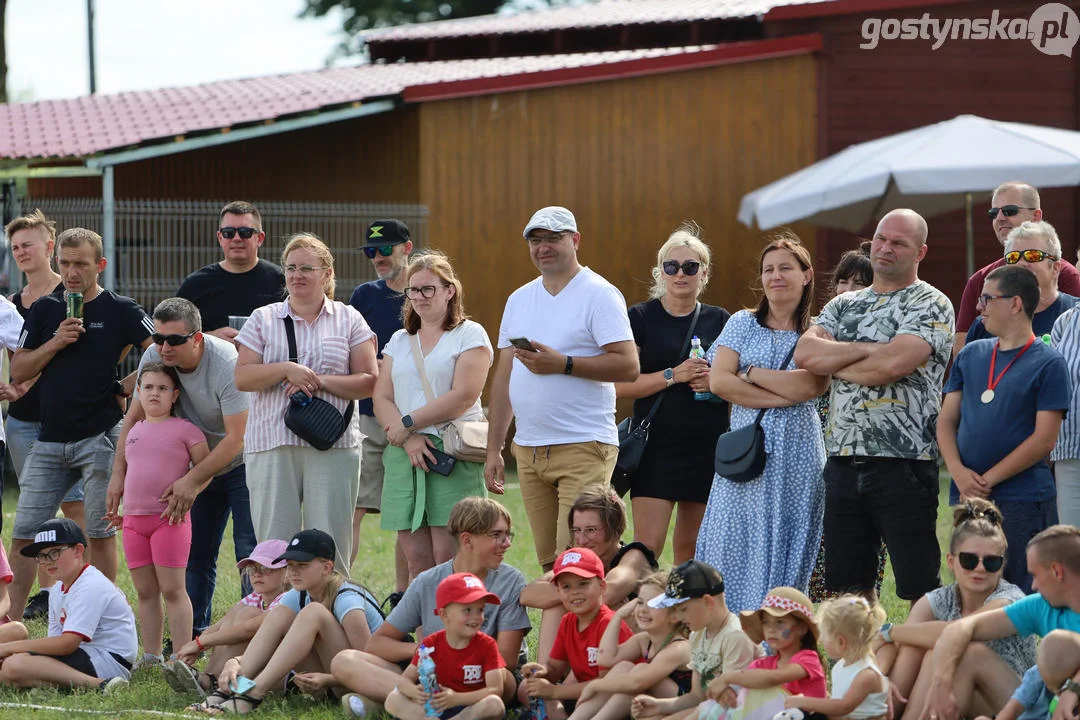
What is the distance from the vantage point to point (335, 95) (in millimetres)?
16016

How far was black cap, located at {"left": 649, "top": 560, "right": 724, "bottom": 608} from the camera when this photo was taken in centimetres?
523

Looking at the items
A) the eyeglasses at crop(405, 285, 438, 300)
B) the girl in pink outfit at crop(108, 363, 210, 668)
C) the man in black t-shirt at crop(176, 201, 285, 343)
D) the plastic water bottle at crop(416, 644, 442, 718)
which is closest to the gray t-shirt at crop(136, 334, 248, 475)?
the girl in pink outfit at crop(108, 363, 210, 668)

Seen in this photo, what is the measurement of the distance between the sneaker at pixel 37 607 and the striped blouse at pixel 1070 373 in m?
5.23

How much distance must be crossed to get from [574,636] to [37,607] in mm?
3679

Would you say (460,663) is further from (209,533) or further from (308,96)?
(308,96)

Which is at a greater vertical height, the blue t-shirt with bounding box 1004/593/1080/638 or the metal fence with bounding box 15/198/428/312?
the metal fence with bounding box 15/198/428/312

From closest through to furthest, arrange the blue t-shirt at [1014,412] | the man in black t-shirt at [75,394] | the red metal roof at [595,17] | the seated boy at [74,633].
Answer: the blue t-shirt at [1014,412] < the seated boy at [74,633] < the man in black t-shirt at [75,394] < the red metal roof at [595,17]

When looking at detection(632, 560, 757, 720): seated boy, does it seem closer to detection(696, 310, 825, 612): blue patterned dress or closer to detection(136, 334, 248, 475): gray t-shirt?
detection(696, 310, 825, 612): blue patterned dress

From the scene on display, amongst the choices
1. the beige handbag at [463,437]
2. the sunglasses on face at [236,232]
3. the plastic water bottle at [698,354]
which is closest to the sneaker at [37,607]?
the sunglasses on face at [236,232]

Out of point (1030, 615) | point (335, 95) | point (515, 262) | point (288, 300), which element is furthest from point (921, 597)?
point (335, 95)

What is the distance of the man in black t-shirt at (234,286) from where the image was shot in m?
7.84

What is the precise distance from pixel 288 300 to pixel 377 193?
981 cm

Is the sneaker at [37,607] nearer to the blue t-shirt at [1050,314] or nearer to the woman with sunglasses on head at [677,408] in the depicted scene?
the woman with sunglasses on head at [677,408]

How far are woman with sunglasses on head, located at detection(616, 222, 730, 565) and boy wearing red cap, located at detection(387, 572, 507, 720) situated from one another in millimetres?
1114
